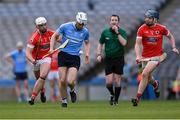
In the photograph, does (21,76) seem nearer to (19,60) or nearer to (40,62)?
(19,60)

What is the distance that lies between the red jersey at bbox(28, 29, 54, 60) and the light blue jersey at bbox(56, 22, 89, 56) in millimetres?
831

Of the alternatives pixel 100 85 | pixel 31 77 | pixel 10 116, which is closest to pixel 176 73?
pixel 100 85

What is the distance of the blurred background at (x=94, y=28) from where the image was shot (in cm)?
3638

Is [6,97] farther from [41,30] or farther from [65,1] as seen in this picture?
[41,30]

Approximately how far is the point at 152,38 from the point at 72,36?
6.75 feet

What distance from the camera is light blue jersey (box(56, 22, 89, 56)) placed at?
23.5 meters

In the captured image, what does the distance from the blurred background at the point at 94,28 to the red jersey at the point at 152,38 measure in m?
11.7

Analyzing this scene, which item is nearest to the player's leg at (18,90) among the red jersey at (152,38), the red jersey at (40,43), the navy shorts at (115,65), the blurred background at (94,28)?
the blurred background at (94,28)

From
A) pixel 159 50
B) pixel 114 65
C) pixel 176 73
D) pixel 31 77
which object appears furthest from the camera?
pixel 31 77

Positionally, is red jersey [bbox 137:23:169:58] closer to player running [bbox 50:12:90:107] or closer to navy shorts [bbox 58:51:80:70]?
player running [bbox 50:12:90:107]

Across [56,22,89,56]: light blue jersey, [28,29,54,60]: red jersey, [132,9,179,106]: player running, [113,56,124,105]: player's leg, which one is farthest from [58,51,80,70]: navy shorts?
[113,56,124,105]: player's leg

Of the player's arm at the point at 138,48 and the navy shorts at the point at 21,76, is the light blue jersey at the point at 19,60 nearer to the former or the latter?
the navy shorts at the point at 21,76

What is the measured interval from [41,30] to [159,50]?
3.22 m

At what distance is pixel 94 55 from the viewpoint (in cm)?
3972
